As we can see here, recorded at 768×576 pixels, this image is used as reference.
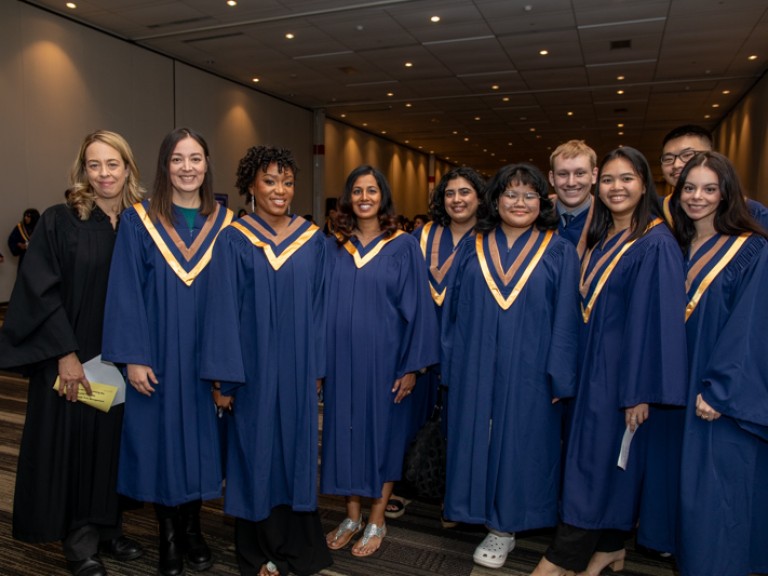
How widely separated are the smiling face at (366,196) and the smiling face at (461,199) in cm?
50

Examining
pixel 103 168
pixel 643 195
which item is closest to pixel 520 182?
pixel 643 195

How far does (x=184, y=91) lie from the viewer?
12.1 meters

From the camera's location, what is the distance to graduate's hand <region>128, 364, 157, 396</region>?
2443mm

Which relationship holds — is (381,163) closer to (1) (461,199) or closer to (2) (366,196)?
(1) (461,199)

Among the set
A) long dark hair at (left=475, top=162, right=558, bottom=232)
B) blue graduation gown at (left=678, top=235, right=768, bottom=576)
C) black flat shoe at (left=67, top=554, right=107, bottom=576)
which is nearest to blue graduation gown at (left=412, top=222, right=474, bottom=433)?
long dark hair at (left=475, top=162, right=558, bottom=232)

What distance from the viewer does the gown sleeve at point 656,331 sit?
Answer: 7.28 ft

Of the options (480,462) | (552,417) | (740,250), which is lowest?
(480,462)

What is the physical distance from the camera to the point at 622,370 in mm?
2309

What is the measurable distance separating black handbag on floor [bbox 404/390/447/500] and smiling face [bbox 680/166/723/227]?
1529mm

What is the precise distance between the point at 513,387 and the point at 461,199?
1.06 meters

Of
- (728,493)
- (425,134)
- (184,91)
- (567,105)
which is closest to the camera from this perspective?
(728,493)

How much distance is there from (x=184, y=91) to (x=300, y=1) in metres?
4.53

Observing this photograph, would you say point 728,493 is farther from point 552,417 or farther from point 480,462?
point 480,462

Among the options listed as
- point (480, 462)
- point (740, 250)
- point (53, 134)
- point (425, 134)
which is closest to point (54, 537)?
point (480, 462)
